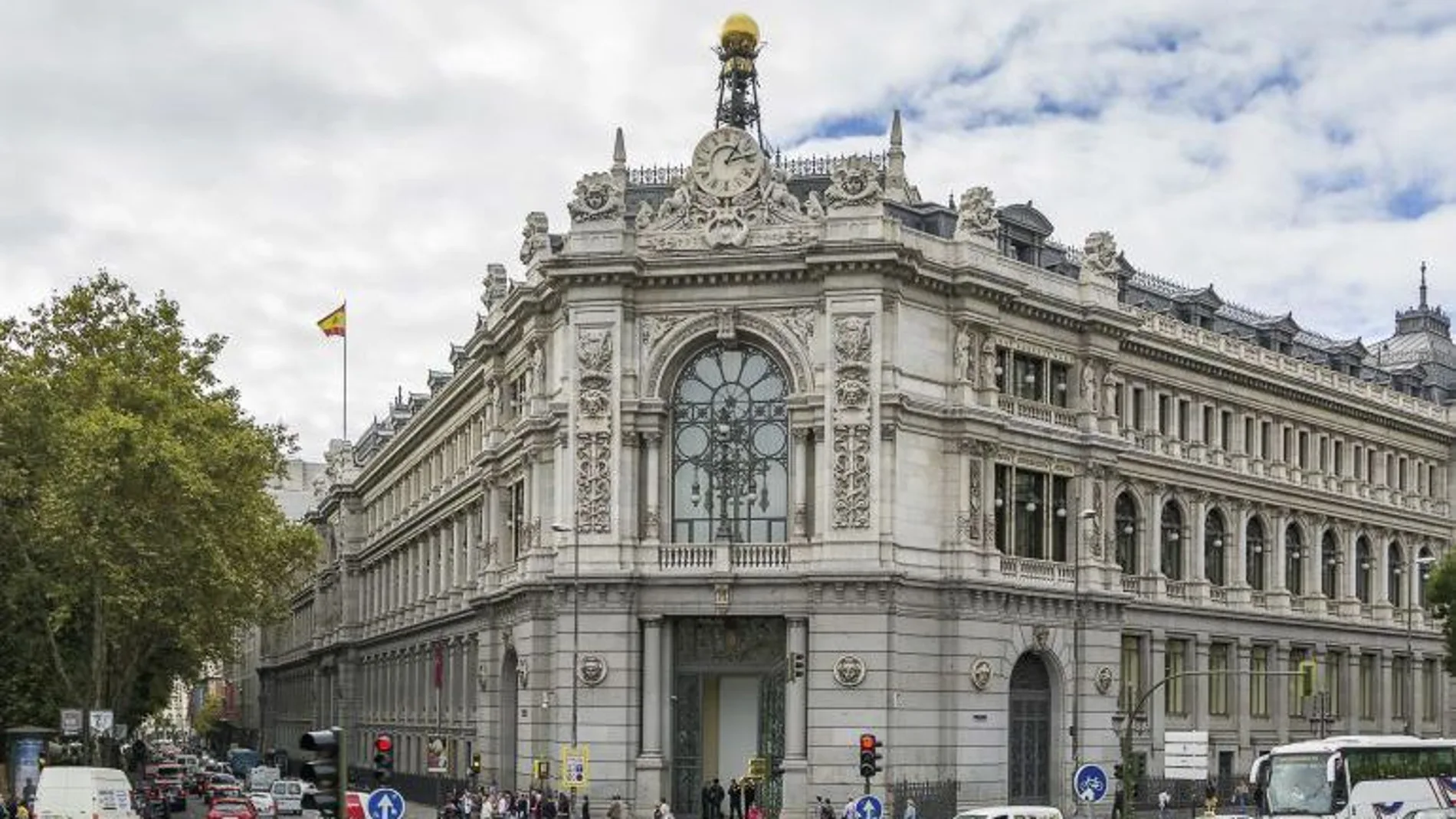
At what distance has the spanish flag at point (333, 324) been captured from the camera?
93.6 m

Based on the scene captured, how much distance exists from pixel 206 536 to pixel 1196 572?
37661mm

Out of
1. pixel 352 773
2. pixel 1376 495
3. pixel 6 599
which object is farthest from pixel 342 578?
pixel 1376 495

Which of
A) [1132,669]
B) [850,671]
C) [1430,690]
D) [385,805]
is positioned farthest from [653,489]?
[1430,690]

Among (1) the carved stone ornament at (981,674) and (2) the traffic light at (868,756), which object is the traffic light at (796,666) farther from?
(2) the traffic light at (868,756)

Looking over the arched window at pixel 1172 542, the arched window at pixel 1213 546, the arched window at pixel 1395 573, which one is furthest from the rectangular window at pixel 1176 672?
the arched window at pixel 1395 573

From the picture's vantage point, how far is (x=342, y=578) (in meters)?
129

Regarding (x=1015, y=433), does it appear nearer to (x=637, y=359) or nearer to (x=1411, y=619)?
(x=637, y=359)

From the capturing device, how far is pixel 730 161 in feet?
223

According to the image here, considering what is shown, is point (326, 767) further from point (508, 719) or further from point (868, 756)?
point (508, 719)

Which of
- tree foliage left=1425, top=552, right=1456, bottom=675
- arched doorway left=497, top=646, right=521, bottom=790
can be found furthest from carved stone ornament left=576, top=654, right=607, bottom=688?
tree foliage left=1425, top=552, right=1456, bottom=675

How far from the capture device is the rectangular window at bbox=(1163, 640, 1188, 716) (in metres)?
81.5

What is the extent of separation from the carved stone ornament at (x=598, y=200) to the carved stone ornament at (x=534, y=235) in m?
5.81

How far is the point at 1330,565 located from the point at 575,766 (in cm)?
4343

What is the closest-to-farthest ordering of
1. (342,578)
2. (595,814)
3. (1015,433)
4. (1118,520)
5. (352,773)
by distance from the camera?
1. (595,814)
2. (1015,433)
3. (1118,520)
4. (352,773)
5. (342,578)
